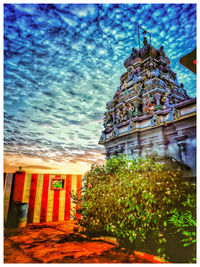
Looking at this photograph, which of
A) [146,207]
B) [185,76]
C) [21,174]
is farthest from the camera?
[21,174]

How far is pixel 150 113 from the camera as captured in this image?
215 inches

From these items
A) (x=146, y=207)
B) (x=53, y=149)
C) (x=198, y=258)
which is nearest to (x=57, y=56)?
(x=53, y=149)

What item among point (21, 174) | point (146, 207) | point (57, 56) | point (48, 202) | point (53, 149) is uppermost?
point (57, 56)

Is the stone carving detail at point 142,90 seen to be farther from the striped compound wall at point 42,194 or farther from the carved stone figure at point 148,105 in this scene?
the striped compound wall at point 42,194

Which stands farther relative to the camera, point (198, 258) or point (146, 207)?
point (146, 207)

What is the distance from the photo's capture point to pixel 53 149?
17.6 feet

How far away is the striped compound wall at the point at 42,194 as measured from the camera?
4930 millimetres

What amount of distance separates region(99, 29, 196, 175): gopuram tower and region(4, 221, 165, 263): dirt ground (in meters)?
2.38

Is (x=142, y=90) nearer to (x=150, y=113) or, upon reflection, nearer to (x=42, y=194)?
(x=150, y=113)

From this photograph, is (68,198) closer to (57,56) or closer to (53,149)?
(53,149)

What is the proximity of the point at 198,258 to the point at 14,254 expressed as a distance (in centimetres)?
343

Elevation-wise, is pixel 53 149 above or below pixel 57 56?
below

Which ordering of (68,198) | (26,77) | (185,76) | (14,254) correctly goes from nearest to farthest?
(14,254) < (26,77) < (185,76) < (68,198)

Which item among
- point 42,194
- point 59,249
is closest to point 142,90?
point 42,194
